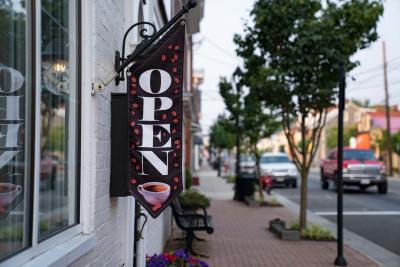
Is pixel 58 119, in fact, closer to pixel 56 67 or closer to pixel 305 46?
pixel 56 67

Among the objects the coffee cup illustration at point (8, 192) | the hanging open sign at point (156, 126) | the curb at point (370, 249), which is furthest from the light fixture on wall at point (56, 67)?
the curb at point (370, 249)

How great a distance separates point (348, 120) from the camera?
8825cm

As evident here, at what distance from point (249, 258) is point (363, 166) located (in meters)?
16.4

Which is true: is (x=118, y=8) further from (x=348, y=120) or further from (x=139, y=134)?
(x=348, y=120)

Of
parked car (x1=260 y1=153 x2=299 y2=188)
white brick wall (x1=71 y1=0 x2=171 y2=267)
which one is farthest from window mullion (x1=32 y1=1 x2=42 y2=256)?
parked car (x1=260 y1=153 x2=299 y2=188)

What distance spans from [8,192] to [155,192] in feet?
5.04

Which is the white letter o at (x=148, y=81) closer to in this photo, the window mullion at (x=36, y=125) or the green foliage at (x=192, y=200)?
the window mullion at (x=36, y=125)

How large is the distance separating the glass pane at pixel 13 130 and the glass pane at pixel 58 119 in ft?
1.05

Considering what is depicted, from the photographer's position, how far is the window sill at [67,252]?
297 cm

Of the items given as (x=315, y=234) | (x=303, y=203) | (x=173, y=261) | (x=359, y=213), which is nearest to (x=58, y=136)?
(x=173, y=261)

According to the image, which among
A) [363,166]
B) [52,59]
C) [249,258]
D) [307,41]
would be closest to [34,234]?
[52,59]

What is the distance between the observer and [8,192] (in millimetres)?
2830

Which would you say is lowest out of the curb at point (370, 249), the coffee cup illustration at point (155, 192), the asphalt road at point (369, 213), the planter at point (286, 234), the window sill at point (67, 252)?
the asphalt road at point (369, 213)

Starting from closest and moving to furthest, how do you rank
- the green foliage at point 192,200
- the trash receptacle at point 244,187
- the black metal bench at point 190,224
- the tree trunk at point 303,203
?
1. the black metal bench at point 190,224
2. the tree trunk at point 303,203
3. the green foliage at point 192,200
4. the trash receptacle at point 244,187
